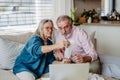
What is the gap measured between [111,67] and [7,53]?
110cm

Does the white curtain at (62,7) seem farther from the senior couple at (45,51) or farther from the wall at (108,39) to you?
the senior couple at (45,51)

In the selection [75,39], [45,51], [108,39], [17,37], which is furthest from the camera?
[108,39]

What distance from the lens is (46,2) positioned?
352cm

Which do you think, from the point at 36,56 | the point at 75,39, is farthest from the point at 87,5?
the point at 36,56

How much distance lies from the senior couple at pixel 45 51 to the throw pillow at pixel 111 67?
16 centimetres

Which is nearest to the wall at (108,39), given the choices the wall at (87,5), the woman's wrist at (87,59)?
the wall at (87,5)

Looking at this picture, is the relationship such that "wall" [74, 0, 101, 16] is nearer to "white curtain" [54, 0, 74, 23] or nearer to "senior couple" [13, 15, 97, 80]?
"white curtain" [54, 0, 74, 23]

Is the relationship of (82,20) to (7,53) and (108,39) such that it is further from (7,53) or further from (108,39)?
(7,53)

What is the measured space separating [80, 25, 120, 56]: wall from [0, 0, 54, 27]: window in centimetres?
86

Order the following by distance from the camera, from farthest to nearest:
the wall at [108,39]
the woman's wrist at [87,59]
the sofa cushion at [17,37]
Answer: the wall at [108,39]
the sofa cushion at [17,37]
the woman's wrist at [87,59]

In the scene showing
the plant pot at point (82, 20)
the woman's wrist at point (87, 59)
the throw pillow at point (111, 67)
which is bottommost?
the throw pillow at point (111, 67)

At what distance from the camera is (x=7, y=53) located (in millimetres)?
2305

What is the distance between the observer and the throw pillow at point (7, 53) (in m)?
2.29

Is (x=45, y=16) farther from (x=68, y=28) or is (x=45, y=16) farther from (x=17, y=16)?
(x=68, y=28)
